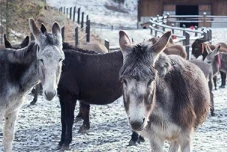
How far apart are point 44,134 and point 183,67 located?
4073 mm

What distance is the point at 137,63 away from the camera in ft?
15.3

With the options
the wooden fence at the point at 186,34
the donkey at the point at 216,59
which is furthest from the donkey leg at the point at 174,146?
the wooden fence at the point at 186,34

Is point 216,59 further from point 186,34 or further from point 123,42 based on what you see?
point 123,42

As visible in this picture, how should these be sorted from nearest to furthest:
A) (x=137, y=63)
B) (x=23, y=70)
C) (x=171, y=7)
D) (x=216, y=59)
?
(x=137, y=63), (x=23, y=70), (x=216, y=59), (x=171, y=7)

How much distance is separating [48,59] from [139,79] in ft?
7.12

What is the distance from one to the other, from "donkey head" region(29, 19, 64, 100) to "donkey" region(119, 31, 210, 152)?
1.40 meters

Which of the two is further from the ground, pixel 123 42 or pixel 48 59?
pixel 123 42

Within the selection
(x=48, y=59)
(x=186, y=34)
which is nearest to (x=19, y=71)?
(x=48, y=59)

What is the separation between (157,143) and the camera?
5.46 meters

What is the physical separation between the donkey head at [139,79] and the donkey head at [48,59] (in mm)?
1716

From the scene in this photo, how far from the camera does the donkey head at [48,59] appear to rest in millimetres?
6280

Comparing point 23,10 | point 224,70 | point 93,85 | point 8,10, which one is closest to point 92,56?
point 93,85

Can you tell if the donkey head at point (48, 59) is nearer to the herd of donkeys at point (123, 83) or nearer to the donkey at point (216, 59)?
the herd of donkeys at point (123, 83)

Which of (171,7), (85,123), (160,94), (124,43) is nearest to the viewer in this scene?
(124,43)
